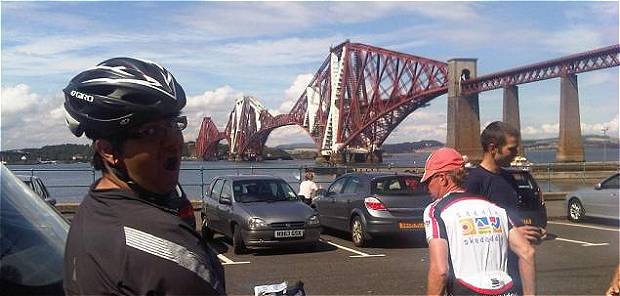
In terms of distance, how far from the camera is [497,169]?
423 cm

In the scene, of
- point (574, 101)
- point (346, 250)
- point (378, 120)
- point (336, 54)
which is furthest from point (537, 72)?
point (346, 250)

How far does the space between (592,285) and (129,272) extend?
7.36 m

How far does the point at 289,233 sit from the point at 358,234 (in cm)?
163

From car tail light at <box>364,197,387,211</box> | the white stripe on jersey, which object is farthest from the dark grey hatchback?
the white stripe on jersey

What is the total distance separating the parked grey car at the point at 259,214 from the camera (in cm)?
1052

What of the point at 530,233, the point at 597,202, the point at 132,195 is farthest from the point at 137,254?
the point at 597,202

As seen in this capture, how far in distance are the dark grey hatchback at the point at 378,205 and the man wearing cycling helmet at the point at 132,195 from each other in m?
9.64

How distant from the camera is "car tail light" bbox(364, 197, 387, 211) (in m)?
11.5

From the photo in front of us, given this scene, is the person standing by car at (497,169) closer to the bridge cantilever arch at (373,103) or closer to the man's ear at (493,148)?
the man's ear at (493,148)

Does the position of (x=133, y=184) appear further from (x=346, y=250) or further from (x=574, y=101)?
(x=574, y=101)

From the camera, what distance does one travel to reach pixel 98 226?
5.01ft

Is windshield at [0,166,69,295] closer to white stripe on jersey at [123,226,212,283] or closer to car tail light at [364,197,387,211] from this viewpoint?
white stripe on jersey at [123,226,212,283]

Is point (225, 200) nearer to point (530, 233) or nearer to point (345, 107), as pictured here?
point (530, 233)

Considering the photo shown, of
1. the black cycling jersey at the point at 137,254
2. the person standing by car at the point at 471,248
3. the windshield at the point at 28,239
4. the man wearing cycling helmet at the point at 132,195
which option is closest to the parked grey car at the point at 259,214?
the person standing by car at the point at 471,248
